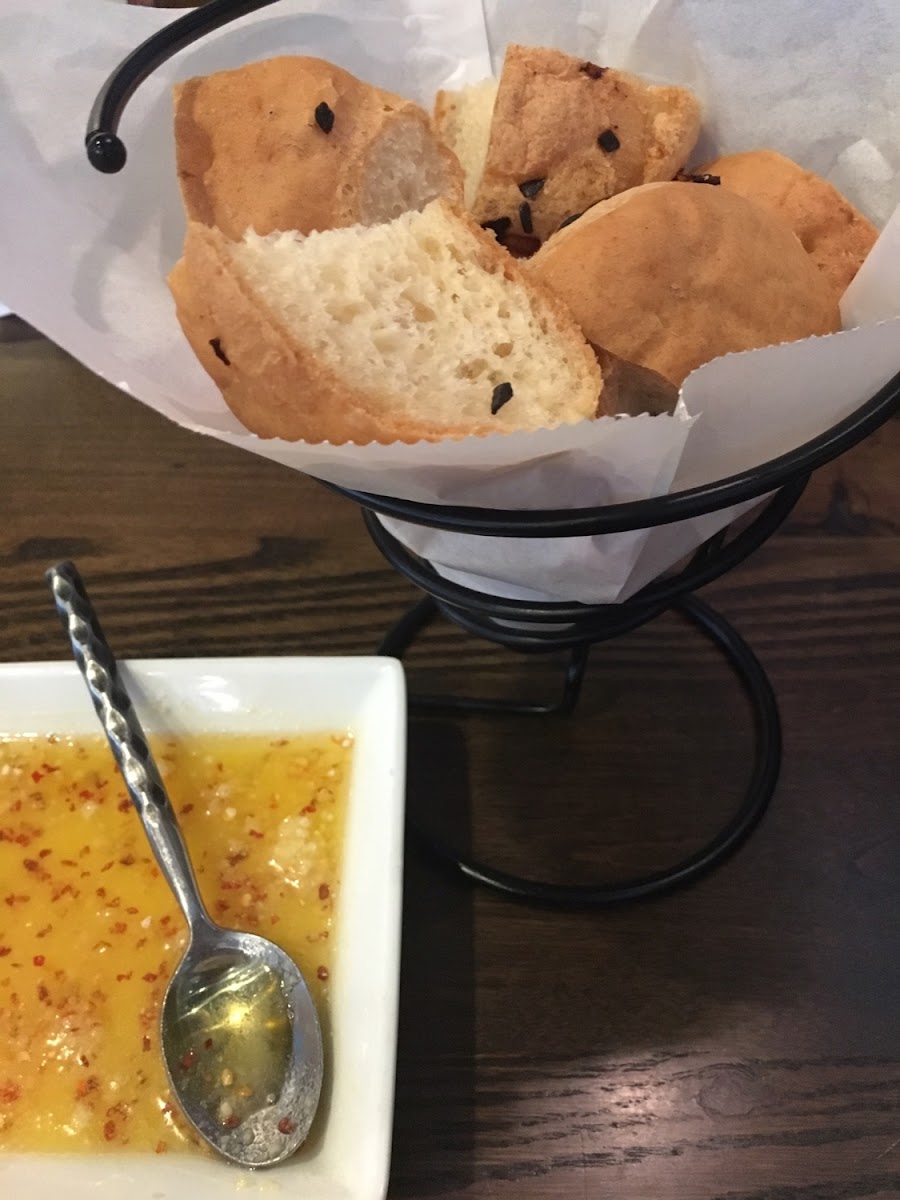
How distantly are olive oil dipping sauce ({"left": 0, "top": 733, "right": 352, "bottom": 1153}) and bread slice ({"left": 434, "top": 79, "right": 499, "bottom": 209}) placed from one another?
367mm

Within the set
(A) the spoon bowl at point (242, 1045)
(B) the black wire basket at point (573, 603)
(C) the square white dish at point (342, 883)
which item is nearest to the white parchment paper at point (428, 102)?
(B) the black wire basket at point (573, 603)

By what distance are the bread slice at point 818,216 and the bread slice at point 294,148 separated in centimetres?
19

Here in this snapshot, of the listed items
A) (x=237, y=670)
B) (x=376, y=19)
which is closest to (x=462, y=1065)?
(x=237, y=670)

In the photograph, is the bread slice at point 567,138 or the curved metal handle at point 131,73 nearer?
the curved metal handle at point 131,73

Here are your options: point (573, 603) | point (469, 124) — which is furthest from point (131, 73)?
point (573, 603)

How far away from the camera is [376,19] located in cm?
59

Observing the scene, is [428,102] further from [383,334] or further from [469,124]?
[383,334]

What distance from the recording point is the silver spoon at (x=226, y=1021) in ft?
1.58

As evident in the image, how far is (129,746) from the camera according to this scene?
0.59 m

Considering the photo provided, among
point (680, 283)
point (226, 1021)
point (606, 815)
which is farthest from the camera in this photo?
point (606, 815)

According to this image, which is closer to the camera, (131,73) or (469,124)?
(131,73)

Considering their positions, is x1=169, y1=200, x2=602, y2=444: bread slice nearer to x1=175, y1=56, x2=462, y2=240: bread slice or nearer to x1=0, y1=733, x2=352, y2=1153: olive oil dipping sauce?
x1=175, y1=56, x2=462, y2=240: bread slice

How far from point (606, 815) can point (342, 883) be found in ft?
0.60

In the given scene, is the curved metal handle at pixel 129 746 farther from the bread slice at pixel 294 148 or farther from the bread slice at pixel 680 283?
the bread slice at pixel 680 283
